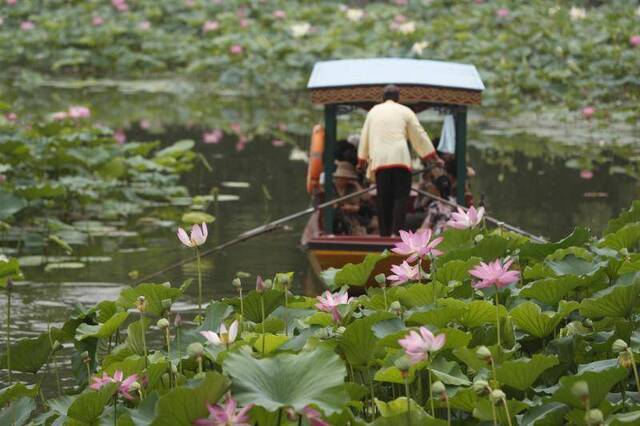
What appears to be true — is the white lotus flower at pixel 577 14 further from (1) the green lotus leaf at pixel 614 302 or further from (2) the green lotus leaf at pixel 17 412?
(2) the green lotus leaf at pixel 17 412

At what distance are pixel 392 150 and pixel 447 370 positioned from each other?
4.56 m

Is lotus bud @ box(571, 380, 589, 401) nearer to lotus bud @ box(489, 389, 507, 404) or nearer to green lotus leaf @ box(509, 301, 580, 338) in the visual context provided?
lotus bud @ box(489, 389, 507, 404)

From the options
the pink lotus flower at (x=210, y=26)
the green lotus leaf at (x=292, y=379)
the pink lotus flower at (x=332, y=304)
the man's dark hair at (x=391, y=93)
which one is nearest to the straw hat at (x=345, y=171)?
the man's dark hair at (x=391, y=93)

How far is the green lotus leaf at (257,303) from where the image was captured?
5148mm

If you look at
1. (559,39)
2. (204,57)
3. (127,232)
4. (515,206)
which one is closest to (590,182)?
(515,206)

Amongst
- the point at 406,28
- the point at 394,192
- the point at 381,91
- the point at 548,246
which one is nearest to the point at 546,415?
the point at 548,246

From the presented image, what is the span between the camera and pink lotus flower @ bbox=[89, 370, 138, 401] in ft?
14.2

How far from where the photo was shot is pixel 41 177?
11.8 metres

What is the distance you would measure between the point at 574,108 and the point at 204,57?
8.03m

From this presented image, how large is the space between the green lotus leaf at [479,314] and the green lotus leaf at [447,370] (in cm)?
30

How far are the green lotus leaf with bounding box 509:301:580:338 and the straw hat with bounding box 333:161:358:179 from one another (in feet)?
17.1

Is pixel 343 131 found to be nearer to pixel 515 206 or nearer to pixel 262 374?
pixel 515 206

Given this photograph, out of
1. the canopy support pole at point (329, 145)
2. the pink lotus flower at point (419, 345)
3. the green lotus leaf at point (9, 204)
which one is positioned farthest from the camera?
the canopy support pole at point (329, 145)

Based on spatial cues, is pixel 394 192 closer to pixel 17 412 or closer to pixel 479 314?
pixel 479 314
